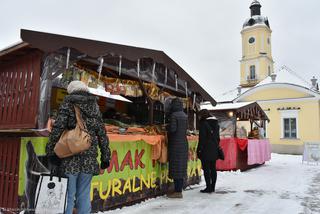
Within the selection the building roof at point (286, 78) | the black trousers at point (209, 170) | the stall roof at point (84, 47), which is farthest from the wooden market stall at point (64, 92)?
the building roof at point (286, 78)

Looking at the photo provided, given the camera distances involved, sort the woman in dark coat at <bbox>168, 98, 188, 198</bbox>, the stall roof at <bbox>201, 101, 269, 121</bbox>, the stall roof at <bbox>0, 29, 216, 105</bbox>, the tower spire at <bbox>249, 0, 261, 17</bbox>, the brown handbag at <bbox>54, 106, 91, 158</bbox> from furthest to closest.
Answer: the tower spire at <bbox>249, 0, 261, 17</bbox>, the stall roof at <bbox>201, 101, 269, 121</bbox>, the woman in dark coat at <bbox>168, 98, 188, 198</bbox>, the stall roof at <bbox>0, 29, 216, 105</bbox>, the brown handbag at <bbox>54, 106, 91, 158</bbox>

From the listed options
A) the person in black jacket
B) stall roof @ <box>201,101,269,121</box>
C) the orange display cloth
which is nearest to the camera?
the person in black jacket

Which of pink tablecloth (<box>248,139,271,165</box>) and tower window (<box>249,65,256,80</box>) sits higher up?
tower window (<box>249,65,256,80</box>)

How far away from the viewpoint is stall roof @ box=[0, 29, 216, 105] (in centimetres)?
411

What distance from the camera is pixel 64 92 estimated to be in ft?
22.8

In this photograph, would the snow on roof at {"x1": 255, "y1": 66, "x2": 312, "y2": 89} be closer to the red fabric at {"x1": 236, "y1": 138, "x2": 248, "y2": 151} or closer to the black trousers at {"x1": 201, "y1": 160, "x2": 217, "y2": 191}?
the red fabric at {"x1": 236, "y1": 138, "x2": 248, "y2": 151}

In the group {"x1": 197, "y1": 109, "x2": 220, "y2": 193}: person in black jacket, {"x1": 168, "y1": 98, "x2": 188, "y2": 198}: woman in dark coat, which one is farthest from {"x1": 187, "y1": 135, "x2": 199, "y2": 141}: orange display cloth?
{"x1": 168, "y1": 98, "x2": 188, "y2": 198}: woman in dark coat

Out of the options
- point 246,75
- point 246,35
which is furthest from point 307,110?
point 246,35

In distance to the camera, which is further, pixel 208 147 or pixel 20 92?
pixel 208 147

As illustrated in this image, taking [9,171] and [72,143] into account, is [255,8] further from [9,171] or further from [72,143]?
[72,143]

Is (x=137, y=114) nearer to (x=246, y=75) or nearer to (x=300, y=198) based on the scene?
(x=300, y=198)

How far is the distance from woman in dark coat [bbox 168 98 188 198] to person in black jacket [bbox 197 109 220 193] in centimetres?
74

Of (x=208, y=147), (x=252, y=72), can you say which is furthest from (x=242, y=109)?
(x=252, y=72)

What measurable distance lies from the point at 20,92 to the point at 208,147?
3982 millimetres
